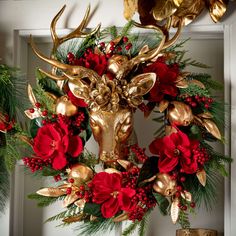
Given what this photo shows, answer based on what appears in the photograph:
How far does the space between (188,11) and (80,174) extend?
1.47 ft

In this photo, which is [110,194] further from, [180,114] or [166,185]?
[180,114]

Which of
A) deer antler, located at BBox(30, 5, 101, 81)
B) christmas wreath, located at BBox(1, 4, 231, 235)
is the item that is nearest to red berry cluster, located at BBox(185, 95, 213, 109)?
christmas wreath, located at BBox(1, 4, 231, 235)

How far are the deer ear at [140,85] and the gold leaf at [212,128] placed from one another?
0.49 feet

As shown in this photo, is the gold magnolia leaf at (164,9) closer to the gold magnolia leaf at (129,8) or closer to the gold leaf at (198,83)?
the gold magnolia leaf at (129,8)

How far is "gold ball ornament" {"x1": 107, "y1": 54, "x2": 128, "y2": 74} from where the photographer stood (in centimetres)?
99

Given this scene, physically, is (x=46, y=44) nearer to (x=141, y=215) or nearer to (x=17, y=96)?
(x=17, y=96)

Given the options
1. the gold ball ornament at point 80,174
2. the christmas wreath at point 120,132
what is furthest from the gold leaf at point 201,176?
the gold ball ornament at point 80,174

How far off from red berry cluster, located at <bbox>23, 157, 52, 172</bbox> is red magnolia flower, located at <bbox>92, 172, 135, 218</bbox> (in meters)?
0.12

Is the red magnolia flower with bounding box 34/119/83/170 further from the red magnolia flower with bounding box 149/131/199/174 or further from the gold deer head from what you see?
the red magnolia flower with bounding box 149/131/199/174

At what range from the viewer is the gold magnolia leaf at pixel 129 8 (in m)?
1.07

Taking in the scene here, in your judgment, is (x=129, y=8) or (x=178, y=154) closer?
(x=178, y=154)

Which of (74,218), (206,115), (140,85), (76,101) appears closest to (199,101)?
(206,115)

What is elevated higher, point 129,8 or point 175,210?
point 129,8

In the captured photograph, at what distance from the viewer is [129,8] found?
1.08m
